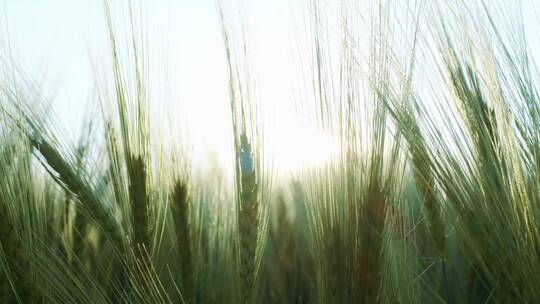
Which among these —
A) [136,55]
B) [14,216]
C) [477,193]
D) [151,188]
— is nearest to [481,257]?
[477,193]

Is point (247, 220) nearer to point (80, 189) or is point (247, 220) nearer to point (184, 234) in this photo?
point (184, 234)

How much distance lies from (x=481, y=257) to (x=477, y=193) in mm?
156

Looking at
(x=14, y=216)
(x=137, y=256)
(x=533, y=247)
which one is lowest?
(x=533, y=247)

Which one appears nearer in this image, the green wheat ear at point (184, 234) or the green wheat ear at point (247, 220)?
the green wheat ear at point (247, 220)

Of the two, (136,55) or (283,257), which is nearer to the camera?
(136,55)

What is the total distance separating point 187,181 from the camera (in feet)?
5.79

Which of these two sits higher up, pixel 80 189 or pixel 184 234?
pixel 80 189

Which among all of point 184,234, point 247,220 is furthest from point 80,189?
point 247,220

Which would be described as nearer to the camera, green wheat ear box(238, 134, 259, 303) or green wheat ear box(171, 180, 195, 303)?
green wheat ear box(238, 134, 259, 303)

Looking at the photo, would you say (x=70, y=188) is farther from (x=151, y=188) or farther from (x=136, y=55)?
(x=136, y=55)

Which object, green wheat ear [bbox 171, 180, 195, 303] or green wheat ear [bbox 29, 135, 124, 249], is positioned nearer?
green wheat ear [bbox 29, 135, 124, 249]

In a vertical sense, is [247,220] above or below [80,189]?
below

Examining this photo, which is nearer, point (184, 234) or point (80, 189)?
point (80, 189)

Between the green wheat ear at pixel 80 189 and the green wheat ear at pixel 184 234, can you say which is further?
the green wheat ear at pixel 184 234
